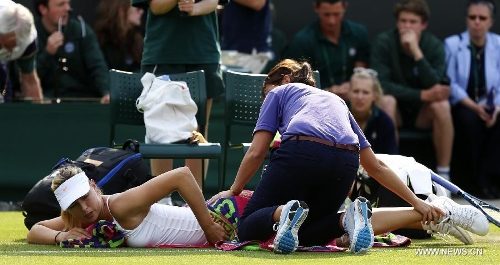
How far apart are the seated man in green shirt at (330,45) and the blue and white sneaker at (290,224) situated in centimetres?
575

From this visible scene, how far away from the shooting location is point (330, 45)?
38.8 feet

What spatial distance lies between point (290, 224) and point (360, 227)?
0.41m

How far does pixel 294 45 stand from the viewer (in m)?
11.8

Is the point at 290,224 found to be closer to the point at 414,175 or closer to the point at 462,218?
the point at 462,218

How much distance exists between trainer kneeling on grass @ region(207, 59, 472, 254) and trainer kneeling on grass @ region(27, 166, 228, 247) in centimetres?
29

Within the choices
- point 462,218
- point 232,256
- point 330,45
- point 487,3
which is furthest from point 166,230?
point 487,3

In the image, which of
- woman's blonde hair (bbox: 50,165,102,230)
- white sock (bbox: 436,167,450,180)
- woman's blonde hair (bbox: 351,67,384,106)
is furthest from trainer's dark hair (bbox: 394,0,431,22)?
woman's blonde hair (bbox: 50,165,102,230)

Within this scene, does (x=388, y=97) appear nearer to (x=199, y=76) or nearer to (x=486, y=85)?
(x=486, y=85)

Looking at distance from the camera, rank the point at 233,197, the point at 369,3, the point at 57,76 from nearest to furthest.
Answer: the point at 233,197
the point at 57,76
the point at 369,3

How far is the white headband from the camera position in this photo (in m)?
6.33

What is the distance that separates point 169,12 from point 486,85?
4.06 meters

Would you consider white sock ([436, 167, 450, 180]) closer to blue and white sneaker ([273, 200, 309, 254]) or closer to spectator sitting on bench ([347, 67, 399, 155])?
spectator sitting on bench ([347, 67, 399, 155])

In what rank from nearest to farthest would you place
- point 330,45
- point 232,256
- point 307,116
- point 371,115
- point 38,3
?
point 232,256 < point 307,116 < point 371,115 < point 38,3 < point 330,45

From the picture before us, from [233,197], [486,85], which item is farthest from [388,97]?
[233,197]
